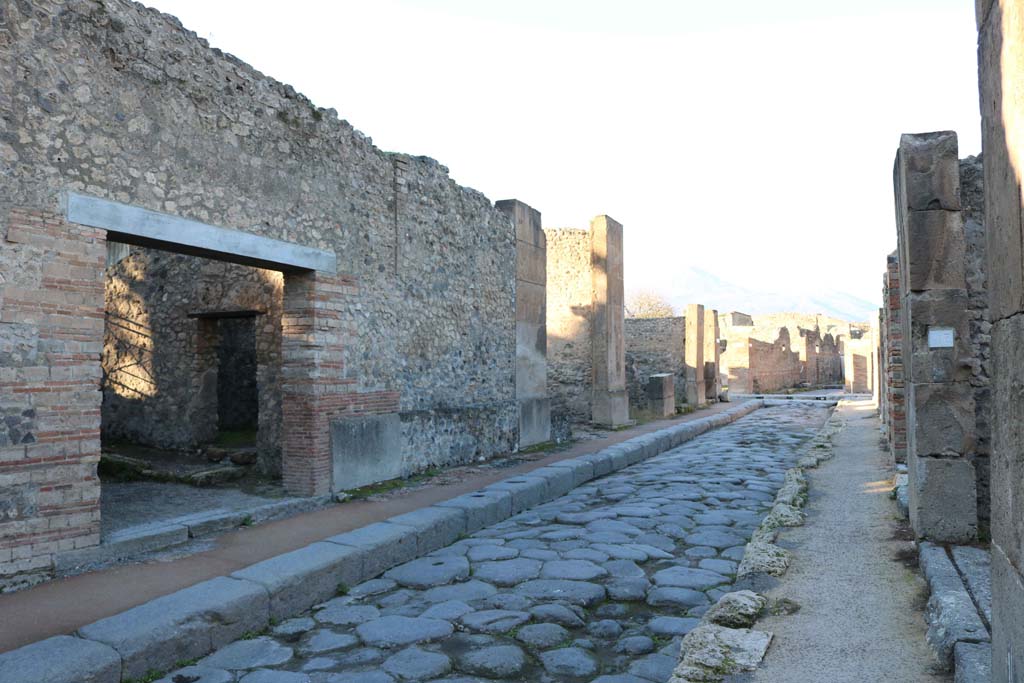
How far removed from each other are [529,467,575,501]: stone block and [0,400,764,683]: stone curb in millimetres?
840

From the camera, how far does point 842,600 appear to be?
12.1 feet

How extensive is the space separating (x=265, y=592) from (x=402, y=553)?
1.29 meters

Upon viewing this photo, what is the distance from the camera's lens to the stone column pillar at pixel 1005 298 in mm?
1564

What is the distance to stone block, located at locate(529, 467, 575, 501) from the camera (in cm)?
748

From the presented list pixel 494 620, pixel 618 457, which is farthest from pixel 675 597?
pixel 618 457

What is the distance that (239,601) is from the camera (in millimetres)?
3738

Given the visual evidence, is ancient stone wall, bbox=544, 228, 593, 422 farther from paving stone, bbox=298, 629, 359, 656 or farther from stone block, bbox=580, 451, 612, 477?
paving stone, bbox=298, 629, 359, 656

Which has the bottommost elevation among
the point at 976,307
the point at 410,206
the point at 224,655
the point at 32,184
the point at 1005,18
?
the point at 224,655

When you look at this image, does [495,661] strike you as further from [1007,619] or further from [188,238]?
[188,238]

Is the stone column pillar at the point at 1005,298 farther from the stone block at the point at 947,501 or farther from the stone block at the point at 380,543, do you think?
the stone block at the point at 380,543

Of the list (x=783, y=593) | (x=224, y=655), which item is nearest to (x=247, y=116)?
(x=224, y=655)

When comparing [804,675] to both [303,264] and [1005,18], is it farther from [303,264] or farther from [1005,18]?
[303,264]

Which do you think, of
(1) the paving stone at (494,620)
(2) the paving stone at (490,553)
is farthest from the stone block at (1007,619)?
(2) the paving stone at (490,553)

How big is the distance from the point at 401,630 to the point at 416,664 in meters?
0.46
